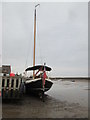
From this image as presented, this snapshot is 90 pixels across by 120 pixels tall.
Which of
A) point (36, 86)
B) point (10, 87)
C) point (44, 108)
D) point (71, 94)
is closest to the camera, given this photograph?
point (44, 108)

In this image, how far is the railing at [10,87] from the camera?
10.8m

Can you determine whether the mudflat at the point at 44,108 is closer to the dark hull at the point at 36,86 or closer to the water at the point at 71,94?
the water at the point at 71,94

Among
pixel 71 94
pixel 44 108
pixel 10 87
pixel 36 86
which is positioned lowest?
pixel 71 94

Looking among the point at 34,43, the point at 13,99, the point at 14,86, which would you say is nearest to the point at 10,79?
the point at 14,86

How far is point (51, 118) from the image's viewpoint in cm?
718

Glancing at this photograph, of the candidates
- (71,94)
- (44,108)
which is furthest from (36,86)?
(71,94)

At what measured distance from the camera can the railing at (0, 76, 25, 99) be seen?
1078 centimetres

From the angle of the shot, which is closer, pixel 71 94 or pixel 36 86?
pixel 36 86

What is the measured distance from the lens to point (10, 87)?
11070 mm

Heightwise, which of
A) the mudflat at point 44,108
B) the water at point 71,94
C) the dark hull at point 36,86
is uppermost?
the dark hull at point 36,86

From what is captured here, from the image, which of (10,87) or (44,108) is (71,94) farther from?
(10,87)

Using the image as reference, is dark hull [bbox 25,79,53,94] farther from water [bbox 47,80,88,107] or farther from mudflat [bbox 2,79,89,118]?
water [bbox 47,80,88,107]

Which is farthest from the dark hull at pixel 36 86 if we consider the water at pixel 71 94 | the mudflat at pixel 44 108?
the water at pixel 71 94

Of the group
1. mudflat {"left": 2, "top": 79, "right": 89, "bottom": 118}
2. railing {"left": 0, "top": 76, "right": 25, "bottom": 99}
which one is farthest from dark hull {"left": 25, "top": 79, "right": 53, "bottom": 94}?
railing {"left": 0, "top": 76, "right": 25, "bottom": 99}
